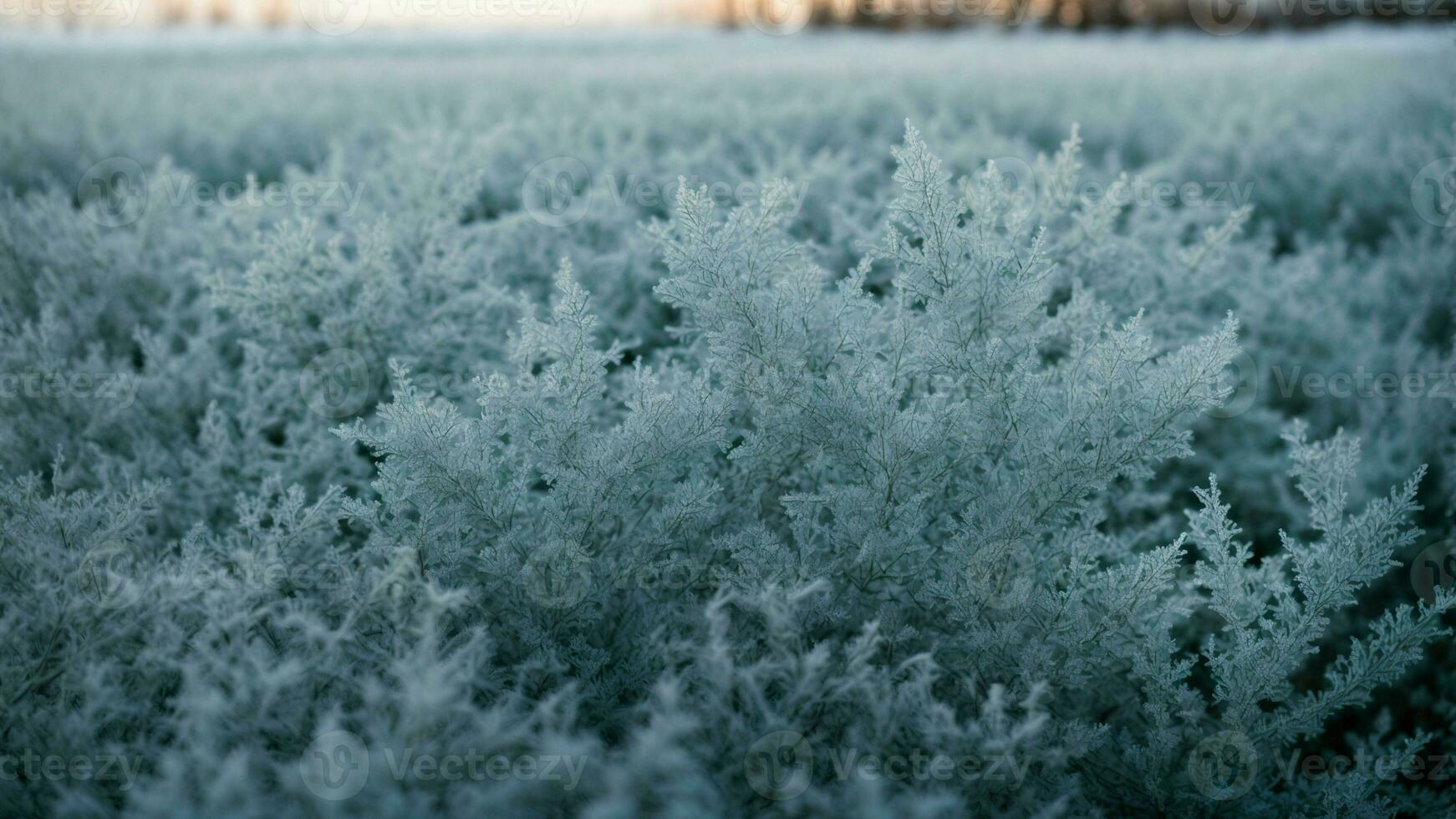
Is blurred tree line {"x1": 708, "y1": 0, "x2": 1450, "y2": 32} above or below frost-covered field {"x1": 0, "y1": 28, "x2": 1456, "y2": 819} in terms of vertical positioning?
above

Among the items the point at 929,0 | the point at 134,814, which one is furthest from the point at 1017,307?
the point at 929,0

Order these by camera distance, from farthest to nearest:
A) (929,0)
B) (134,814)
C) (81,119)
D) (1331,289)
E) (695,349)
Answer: (929,0) → (81,119) → (1331,289) → (695,349) → (134,814)

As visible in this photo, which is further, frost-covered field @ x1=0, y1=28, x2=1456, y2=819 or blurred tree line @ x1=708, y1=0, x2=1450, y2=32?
blurred tree line @ x1=708, y1=0, x2=1450, y2=32

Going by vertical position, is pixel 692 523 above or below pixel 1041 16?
below

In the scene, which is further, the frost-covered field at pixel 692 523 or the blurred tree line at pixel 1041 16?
the blurred tree line at pixel 1041 16

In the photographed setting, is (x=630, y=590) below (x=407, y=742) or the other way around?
below

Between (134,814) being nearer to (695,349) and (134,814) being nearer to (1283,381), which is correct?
(695,349)

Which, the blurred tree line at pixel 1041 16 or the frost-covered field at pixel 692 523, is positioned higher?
the blurred tree line at pixel 1041 16

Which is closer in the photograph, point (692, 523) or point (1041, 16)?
point (692, 523)
